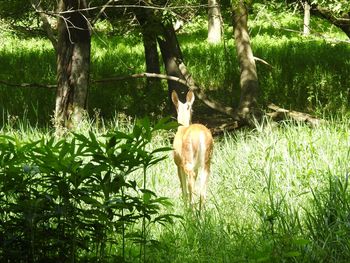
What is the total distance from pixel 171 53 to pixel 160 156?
4.10 m

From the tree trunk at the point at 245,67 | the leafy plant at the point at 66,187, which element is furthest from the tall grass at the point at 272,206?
the tree trunk at the point at 245,67

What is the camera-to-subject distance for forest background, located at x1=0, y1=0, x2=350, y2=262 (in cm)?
389

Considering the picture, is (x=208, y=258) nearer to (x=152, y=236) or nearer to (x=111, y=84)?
(x=152, y=236)

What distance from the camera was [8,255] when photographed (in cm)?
402

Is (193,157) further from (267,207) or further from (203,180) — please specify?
(267,207)

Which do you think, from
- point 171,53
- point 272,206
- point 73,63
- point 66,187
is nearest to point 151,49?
point 171,53

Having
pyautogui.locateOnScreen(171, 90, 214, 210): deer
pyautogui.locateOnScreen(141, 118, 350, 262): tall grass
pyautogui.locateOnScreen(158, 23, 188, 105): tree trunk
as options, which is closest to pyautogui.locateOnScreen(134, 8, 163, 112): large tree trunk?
pyautogui.locateOnScreen(158, 23, 188, 105): tree trunk

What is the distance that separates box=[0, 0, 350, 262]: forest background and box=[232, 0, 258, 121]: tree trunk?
61mm

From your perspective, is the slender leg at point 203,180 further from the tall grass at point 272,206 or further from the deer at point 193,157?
the tall grass at point 272,206

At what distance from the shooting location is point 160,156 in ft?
27.9

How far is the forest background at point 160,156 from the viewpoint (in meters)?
3.89

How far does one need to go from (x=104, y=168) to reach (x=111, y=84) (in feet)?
37.6

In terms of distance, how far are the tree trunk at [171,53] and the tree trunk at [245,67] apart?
3.24 feet

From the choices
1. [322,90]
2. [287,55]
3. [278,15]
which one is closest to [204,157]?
[278,15]
